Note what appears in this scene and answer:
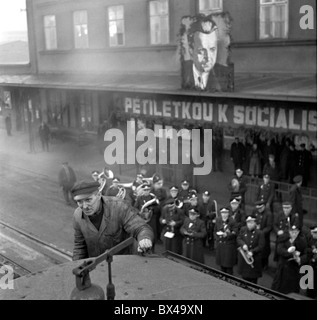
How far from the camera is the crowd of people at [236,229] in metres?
6.01

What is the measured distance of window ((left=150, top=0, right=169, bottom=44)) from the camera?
1345 centimetres

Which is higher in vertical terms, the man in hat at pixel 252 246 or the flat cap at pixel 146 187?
the flat cap at pixel 146 187

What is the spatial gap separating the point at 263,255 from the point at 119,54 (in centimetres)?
955

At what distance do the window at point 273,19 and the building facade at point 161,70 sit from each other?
21mm

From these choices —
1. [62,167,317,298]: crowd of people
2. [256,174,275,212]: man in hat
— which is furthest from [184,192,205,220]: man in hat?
[256,174,275,212]: man in hat

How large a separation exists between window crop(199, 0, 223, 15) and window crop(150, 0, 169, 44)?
138 centimetres

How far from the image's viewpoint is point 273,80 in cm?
1020

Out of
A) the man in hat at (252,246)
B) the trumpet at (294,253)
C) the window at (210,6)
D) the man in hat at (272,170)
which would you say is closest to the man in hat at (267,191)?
the man in hat at (272,170)

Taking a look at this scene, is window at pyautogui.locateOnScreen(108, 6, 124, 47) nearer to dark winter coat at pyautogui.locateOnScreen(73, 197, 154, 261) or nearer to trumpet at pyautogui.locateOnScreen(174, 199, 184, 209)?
trumpet at pyautogui.locateOnScreen(174, 199, 184, 209)

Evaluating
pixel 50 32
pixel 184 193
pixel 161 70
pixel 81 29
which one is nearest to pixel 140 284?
pixel 184 193

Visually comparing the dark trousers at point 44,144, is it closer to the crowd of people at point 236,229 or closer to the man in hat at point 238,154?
the man in hat at point 238,154

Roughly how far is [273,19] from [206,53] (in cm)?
204

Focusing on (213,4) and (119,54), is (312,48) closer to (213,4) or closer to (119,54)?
(213,4)

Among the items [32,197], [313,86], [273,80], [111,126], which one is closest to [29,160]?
[111,126]
